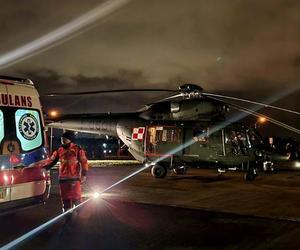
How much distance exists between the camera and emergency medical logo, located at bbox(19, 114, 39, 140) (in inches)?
290

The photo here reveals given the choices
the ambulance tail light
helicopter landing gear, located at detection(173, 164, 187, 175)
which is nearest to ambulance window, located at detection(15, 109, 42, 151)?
the ambulance tail light

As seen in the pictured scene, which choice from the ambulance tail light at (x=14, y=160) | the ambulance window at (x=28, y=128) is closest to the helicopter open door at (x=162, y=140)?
the ambulance window at (x=28, y=128)

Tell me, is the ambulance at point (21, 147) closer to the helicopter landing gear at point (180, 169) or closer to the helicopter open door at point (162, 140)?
the helicopter open door at point (162, 140)

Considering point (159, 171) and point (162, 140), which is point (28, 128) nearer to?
point (159, 171)

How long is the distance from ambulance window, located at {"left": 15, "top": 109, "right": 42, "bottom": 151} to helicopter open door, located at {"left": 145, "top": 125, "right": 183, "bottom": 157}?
1039 cm

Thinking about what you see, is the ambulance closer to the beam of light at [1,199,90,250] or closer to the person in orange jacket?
the person in orange jacket

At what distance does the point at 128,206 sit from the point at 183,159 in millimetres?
7774

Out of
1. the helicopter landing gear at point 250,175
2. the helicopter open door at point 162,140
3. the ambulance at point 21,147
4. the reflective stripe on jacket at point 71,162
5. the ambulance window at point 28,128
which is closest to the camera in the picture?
the ambulance at point 21,147

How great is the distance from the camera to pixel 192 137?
17453 millimetres

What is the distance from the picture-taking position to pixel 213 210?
9633 mm

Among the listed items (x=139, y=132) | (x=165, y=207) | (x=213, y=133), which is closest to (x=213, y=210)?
(x=165, y=207)

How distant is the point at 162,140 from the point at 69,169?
10.3 metres

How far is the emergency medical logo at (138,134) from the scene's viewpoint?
18281 millimetres

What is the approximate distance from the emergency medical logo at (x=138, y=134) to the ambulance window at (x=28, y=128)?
420 inches
